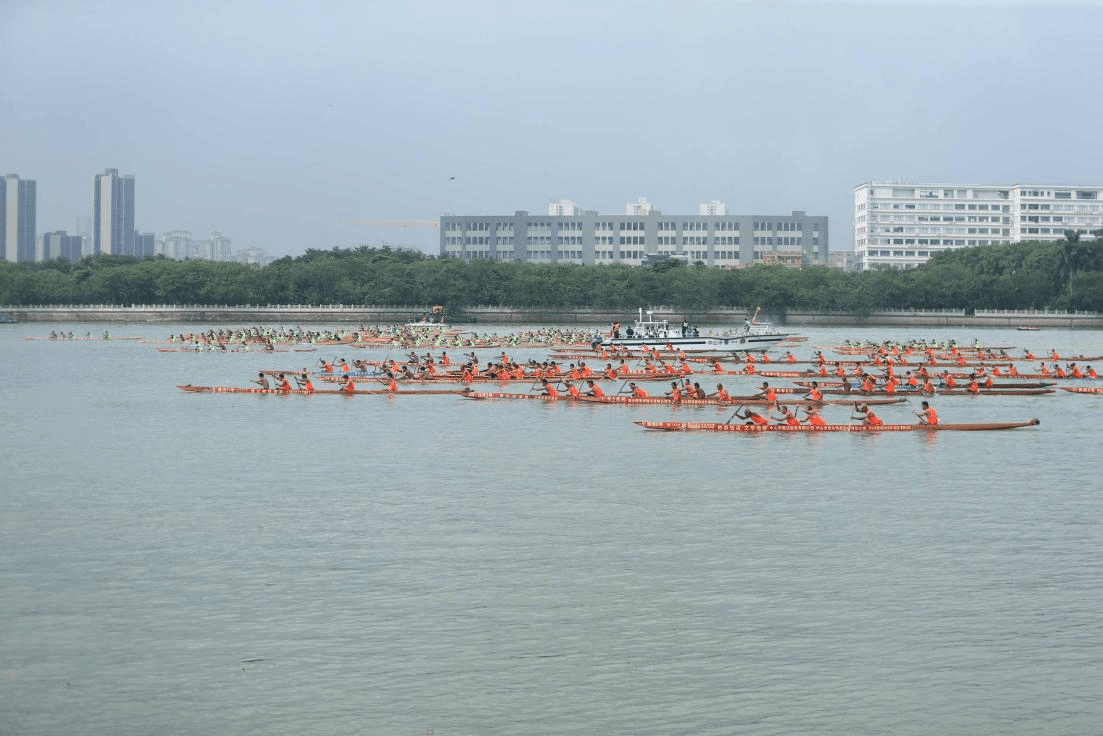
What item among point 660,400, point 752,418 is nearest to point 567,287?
point 660,400

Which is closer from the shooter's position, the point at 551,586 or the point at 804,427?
the point at 551,586

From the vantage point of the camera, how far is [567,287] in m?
186

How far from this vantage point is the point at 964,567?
28.0 m

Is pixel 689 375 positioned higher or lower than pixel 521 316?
lower

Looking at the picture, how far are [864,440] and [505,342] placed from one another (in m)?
73.7

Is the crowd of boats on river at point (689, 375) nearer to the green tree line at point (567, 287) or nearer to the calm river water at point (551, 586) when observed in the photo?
the calm river water at point (551, 586)

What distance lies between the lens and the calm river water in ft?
64.2

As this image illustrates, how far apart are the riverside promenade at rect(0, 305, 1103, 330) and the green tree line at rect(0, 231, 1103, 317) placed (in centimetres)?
158

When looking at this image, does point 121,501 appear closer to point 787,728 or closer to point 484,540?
point 484,540

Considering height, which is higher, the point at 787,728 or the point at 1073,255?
the point at 1073,255

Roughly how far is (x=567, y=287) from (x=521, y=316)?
750 cm

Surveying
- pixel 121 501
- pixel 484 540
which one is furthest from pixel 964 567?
pixel 121 501

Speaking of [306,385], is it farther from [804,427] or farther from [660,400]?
[804,427]

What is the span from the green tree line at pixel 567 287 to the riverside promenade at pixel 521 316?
Answer: 1.58m
